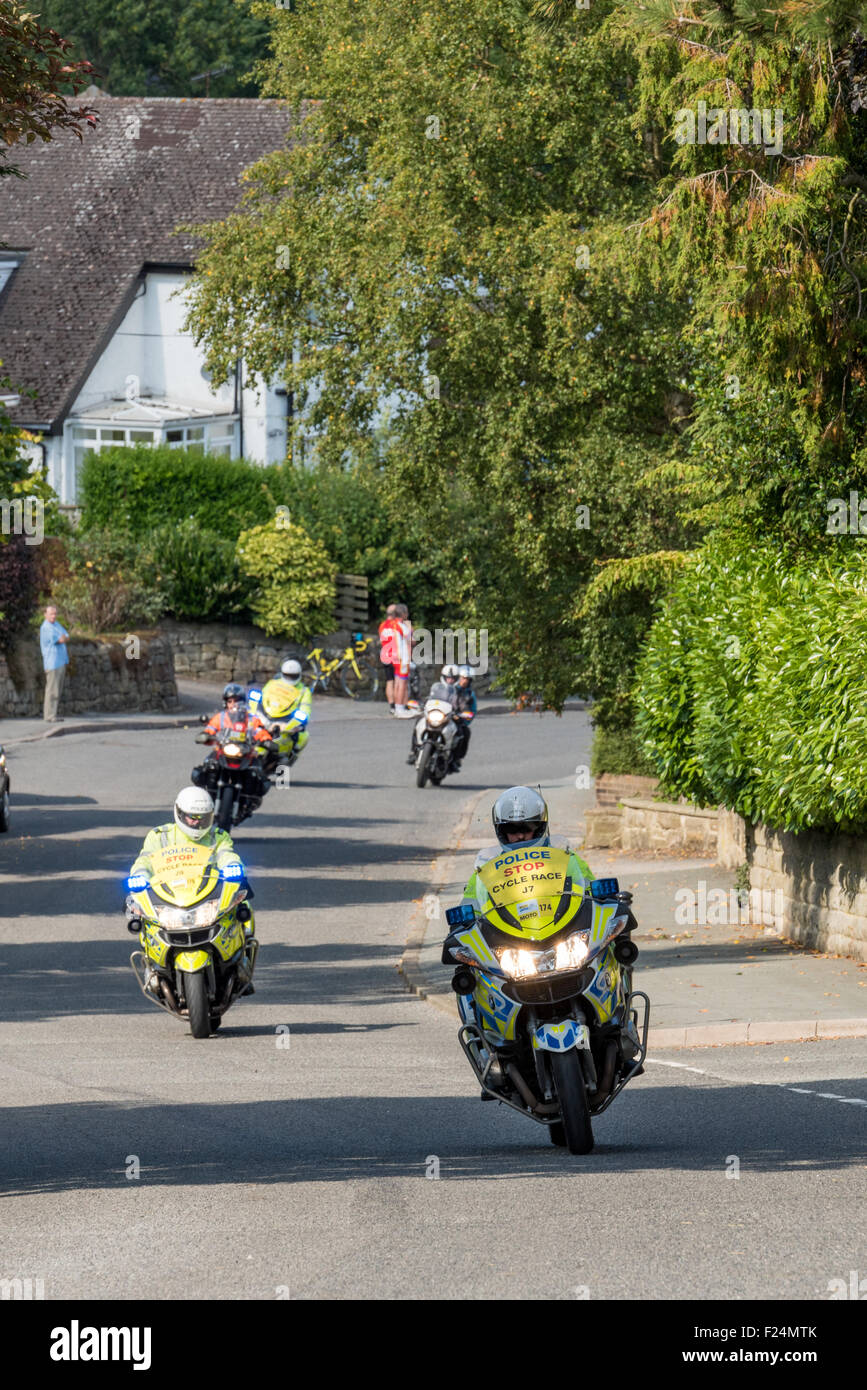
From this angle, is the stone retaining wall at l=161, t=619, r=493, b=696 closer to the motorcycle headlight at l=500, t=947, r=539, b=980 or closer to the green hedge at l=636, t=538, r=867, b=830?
the green hedge at l=636, t=538, r=867, b=830

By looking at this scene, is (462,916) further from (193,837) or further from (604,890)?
(193,837)

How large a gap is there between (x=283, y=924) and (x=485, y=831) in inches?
267

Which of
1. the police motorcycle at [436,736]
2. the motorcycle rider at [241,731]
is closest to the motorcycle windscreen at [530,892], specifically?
the motorcycle rider at [241,731]

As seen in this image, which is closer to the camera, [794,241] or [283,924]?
[794,241]

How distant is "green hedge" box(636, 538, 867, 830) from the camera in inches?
555

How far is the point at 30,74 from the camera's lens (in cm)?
1068

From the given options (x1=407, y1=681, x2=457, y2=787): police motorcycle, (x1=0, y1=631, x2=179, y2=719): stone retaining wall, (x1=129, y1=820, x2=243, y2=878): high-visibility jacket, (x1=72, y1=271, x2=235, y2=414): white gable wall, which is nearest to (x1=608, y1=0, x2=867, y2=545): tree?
(x1=129, y1=820, x2=243, y2=878): high-visibility jacket

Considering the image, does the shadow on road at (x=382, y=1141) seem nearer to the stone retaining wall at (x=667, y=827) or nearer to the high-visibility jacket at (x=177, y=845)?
the high-visibility jacket at (x=177, y=845)

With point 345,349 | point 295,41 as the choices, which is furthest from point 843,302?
point 295,41

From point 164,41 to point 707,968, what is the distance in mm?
56985

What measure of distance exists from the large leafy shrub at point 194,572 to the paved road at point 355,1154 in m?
24.6

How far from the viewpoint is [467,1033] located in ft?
30.4

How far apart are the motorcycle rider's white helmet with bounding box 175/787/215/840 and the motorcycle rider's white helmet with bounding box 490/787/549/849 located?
4306 millimetres

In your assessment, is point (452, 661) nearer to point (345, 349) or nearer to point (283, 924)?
point (345, 349)
